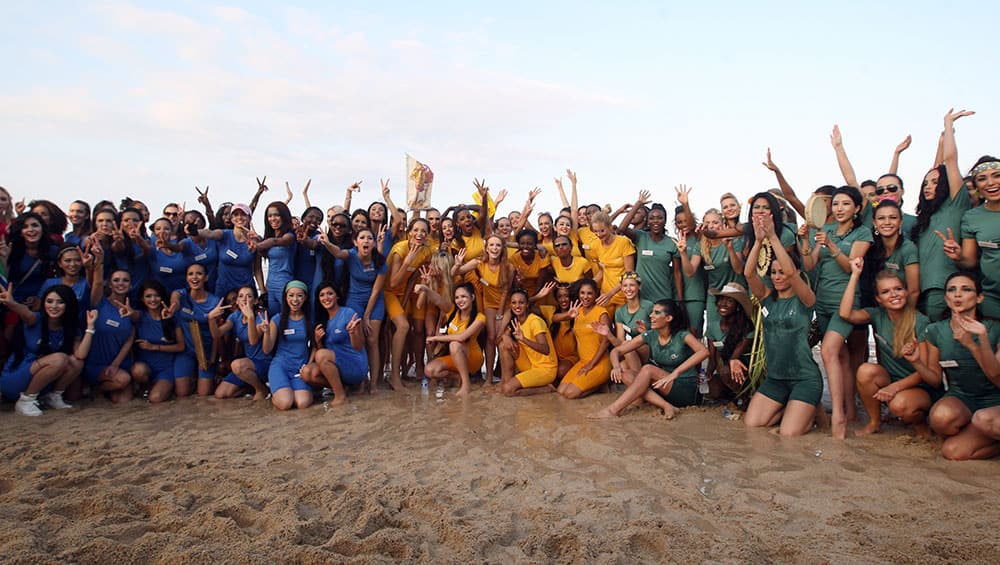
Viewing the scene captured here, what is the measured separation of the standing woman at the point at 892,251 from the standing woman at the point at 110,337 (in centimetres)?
722

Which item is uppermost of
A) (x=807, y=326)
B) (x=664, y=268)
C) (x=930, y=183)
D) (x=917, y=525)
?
(x=930, y=183)

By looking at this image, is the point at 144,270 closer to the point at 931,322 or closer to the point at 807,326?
the point at 807,326

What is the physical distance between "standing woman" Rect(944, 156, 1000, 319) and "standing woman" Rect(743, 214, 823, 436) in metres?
1.15

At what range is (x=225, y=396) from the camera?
6.71 meters

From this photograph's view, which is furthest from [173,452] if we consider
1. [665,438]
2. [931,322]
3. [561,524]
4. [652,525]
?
[931,322]

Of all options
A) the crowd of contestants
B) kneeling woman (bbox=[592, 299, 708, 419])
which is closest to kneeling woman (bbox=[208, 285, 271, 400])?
the crowd of contestants

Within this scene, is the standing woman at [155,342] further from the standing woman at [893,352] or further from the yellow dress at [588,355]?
the standing woman at [893,352]

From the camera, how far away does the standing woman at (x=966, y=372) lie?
14.1 feet

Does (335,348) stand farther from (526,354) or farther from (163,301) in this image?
(526,354)

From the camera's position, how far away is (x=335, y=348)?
6.64 m

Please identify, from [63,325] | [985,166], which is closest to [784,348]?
[985,166]

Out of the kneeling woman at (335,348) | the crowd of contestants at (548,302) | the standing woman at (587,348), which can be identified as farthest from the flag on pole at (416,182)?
the standing woman at (587,348)

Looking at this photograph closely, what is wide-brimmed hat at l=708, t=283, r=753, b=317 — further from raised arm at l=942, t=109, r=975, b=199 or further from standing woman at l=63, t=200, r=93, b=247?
standing woman at l=63, t=200, r=93, b=247

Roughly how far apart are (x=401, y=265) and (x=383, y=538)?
4514 millimetres
